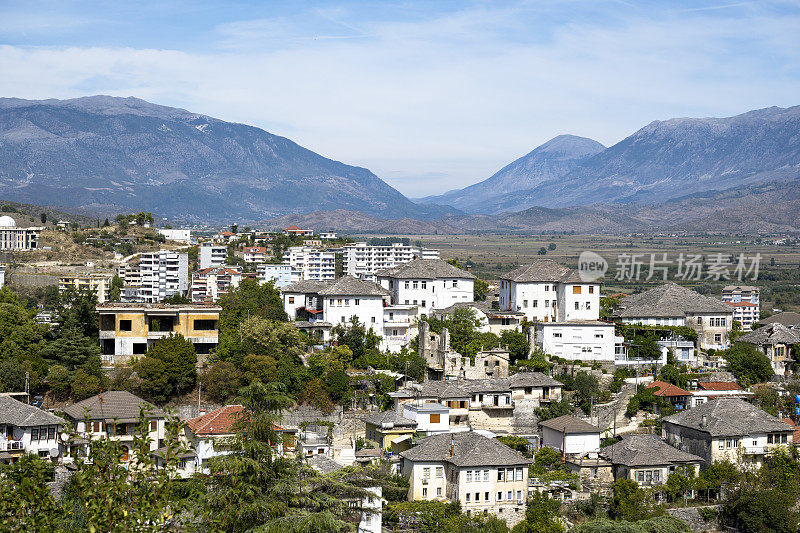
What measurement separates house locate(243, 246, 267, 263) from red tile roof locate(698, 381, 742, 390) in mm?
62032

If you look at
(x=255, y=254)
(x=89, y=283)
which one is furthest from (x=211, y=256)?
(x=89, y=283)

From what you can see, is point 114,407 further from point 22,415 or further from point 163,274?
point 163,274

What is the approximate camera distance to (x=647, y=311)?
47.3m

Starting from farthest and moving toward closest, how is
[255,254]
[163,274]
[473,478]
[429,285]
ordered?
[255,254]
[163,274]
[429,285]
[473,478]

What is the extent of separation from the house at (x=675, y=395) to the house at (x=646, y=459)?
4549 mm

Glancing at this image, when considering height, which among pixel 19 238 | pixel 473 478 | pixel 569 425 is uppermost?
pixel 19 238

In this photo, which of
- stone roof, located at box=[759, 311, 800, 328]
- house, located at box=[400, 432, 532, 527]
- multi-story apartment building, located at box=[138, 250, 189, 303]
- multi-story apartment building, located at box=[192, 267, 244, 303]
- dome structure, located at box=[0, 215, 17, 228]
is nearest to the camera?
house, located at box=[400, 432, 532, 527]

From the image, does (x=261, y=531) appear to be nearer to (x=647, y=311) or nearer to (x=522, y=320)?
(x=522, y=320)

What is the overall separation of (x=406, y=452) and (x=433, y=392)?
19.7 ft

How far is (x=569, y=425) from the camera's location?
35594 mm

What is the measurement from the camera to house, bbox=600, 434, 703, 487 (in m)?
33.0

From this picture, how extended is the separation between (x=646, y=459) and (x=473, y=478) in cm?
673

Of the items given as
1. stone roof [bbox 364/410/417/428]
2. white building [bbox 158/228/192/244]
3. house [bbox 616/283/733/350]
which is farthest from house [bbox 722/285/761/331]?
white building [bbox 158/228/192/244]

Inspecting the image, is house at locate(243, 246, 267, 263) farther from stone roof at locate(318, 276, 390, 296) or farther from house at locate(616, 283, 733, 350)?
house at locate(616, 283, 733, 350)
